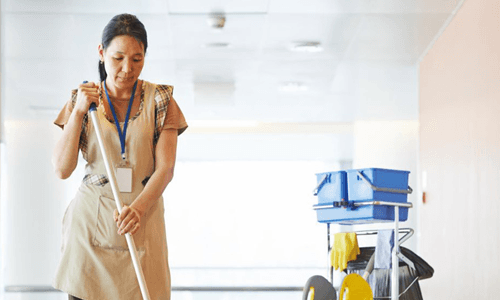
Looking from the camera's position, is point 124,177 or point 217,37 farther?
point 217,37

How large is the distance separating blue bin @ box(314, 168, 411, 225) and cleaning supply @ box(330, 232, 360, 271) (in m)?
0.20

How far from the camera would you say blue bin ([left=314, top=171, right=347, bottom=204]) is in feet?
12.6

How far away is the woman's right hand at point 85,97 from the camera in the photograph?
1974 mm

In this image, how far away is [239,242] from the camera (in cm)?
1327

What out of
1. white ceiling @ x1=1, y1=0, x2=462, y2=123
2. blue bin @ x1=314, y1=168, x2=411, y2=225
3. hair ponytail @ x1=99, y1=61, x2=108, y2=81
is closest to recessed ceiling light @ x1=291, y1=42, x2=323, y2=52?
white ceiling @ x1=1, y1=0, x2=462, y2=123

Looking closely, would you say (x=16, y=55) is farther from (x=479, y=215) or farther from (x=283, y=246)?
(x=283, y=246)

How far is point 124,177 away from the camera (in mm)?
2004

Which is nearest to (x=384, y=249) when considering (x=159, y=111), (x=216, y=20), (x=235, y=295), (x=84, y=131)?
(x=159, y=111)

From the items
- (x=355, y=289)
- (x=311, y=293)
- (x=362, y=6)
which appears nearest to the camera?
(x=355, y=289)

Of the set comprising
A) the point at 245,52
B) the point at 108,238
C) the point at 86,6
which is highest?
the point at 86,6

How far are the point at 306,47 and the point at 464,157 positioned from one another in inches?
78.1

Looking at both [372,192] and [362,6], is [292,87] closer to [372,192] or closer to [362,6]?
[362,6]

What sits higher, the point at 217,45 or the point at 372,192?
the point at 217,45

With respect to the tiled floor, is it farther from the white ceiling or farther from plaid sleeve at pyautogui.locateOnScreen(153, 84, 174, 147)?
plaid sleeve at pyautogui.locateOnScreen(153, 84, 174, 147)
